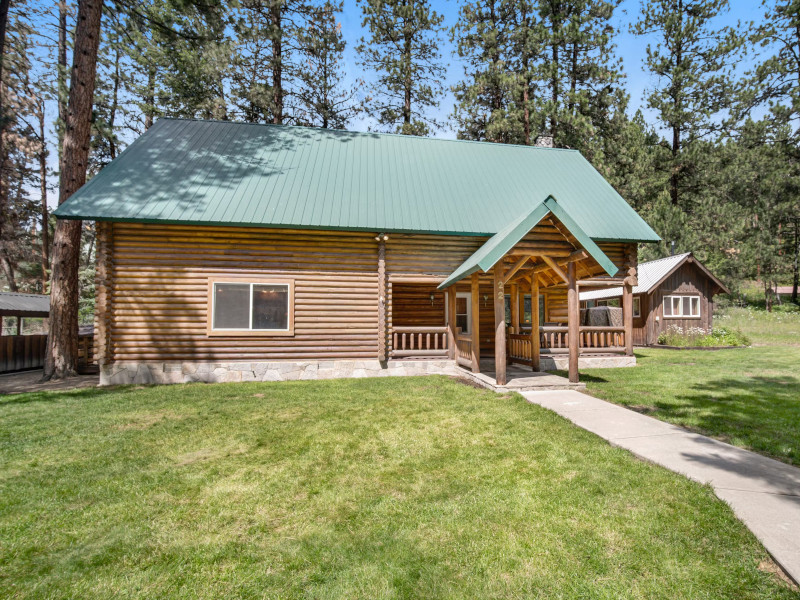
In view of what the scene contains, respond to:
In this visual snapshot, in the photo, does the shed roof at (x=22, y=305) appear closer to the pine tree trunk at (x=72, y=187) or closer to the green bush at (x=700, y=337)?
the pine tree trunk at (x=72, y=187)

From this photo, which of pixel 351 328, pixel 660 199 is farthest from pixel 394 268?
pixel 660 199

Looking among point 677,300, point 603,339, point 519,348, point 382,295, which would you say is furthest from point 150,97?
point 677,300

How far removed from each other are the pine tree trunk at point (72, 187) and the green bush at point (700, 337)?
23.6 metres

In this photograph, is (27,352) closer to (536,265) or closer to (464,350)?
(464,350)

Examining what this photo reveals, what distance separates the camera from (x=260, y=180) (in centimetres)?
1235

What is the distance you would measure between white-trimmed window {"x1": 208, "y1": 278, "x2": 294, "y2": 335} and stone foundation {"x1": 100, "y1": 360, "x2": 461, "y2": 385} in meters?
0.94

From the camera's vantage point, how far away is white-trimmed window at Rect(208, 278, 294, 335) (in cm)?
1107

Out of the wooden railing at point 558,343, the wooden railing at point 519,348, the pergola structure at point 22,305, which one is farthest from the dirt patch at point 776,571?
the pergola structure at point 22,305

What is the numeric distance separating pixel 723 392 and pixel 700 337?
42.7 ft

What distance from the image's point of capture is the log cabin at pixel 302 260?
34.8 feet

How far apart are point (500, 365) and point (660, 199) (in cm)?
2222

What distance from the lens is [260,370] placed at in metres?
11.2

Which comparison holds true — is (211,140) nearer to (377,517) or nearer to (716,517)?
(377,517)

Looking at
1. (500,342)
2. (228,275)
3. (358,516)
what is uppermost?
(228,275)
